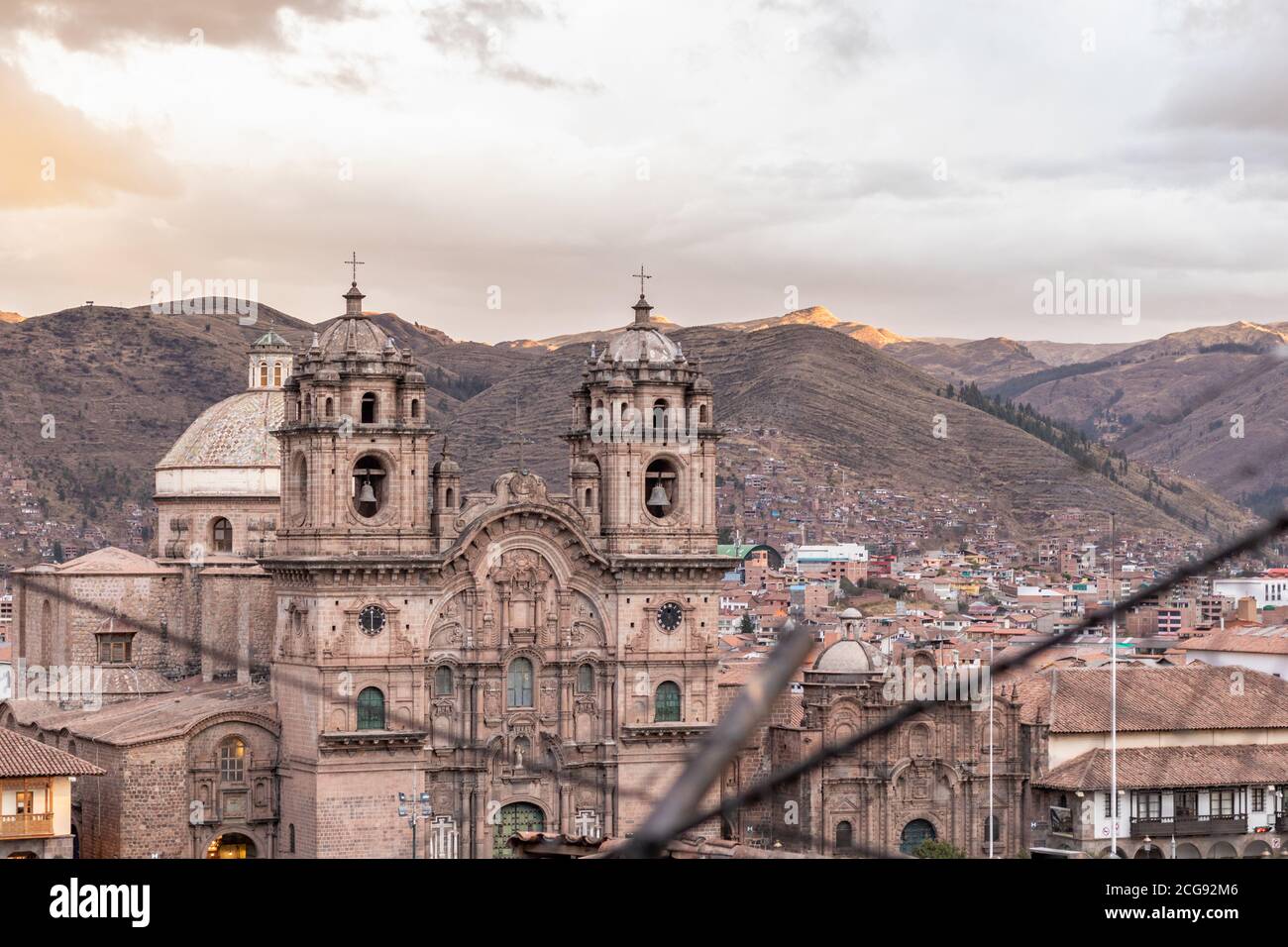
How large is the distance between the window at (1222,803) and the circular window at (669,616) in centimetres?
1779

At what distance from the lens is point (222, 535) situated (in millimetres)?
85188

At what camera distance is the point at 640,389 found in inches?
2965

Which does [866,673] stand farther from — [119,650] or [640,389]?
[119,650]

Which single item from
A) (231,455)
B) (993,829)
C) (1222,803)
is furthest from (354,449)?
(1222,803)

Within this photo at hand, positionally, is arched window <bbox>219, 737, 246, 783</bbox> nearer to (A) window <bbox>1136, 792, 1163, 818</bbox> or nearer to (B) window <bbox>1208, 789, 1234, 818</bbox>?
(A) window <bbox>1136, 792, 1163, 818</bbox>

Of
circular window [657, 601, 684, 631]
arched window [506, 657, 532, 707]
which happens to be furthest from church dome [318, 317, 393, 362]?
circular window [657, 601, 684, 631]

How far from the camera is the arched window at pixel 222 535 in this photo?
85062 millimetres

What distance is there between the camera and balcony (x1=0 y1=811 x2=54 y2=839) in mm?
65062

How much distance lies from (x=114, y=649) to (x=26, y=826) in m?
17.1

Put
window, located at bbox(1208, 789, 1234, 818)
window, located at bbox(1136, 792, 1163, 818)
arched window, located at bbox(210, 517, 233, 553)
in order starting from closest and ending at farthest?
window, located at bbox(1136, 792, 1163, 818), window, located at bbox(1208, 789, 1234, 818), arched window, located at bbox(210, 517, 233, 553)

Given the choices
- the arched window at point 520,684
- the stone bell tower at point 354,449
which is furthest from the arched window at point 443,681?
the stone bell tower at point 354,449

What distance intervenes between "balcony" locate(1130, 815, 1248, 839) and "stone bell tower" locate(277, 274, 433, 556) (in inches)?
934
